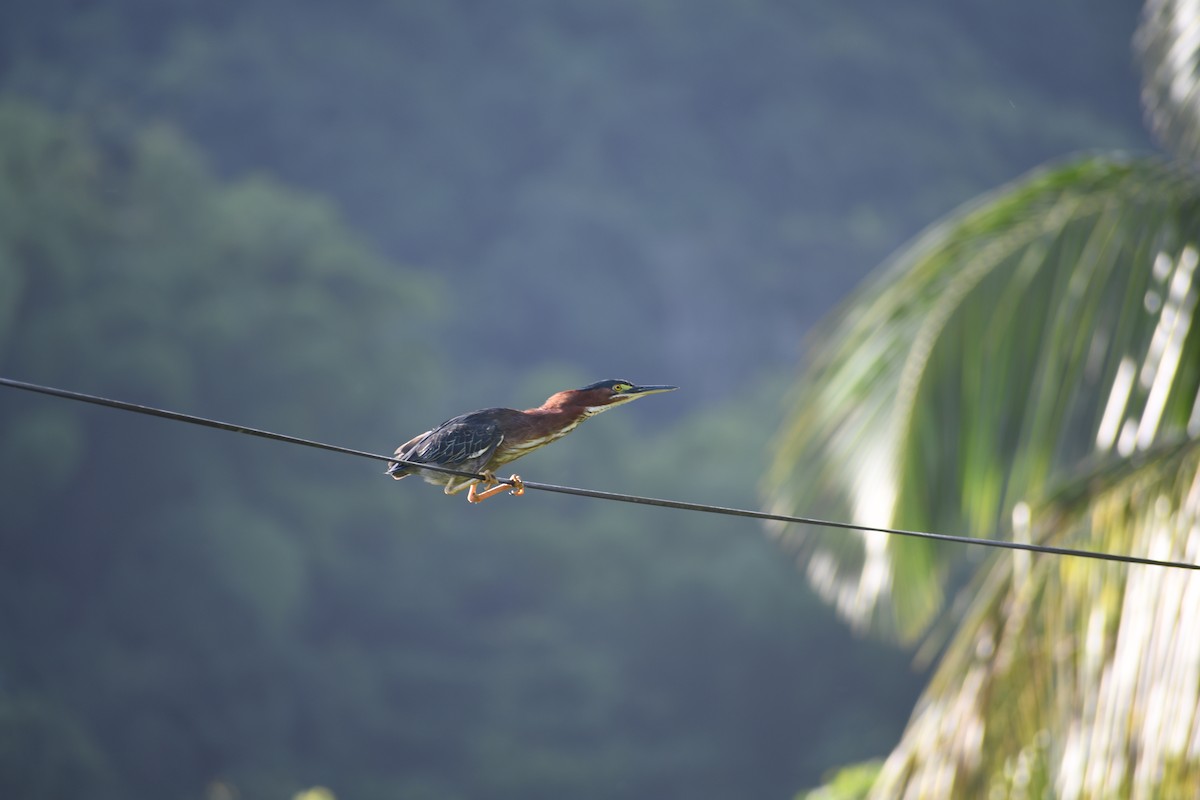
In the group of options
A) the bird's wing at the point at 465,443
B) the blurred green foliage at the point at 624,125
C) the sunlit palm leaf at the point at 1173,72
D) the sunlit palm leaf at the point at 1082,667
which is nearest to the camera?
the bird's wing at the point at 465,443

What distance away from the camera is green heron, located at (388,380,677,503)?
406cm

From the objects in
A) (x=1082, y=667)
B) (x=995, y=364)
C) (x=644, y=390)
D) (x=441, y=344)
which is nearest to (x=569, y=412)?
(x=644, y=390)

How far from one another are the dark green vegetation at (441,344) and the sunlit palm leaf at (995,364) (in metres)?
31.0

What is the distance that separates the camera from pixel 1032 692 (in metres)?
5.53

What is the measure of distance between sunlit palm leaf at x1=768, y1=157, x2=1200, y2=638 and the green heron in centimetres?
252

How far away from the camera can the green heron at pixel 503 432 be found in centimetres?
406

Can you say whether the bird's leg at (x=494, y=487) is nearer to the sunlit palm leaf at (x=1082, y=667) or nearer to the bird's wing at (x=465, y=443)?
the bird's wing at (x=465, y=443)

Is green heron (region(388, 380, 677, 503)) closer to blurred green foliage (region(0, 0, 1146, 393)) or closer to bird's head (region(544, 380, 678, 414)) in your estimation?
bird's head (region(544, 380, 678, 414))

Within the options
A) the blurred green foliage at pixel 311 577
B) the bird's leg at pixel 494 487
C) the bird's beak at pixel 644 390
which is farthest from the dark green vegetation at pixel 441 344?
the bird's beak at pixel 644 390

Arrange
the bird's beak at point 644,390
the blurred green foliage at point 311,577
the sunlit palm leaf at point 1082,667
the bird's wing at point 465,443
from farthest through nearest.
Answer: the blurred green foliage at point 311,577
the sunlit palm leaf at point 1082,667
the bird's wing at point 465,443
the bird's beak at point 644,390

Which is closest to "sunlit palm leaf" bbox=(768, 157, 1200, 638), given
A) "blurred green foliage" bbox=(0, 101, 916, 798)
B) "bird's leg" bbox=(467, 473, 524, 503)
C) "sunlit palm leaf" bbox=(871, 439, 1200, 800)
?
"sunlit palm leaf" bbox=(871, 439, 1200, 800)

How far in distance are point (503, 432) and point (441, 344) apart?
49.6 m

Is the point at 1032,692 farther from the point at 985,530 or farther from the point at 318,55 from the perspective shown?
the point at 318,55

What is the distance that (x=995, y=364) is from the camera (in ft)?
21.2
